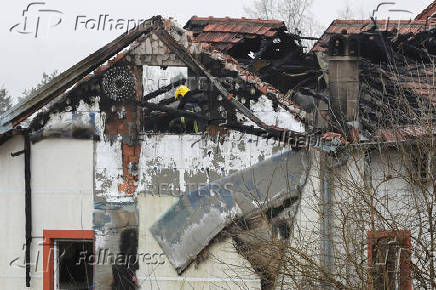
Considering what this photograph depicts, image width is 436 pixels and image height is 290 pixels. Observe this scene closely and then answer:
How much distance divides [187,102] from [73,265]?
3450 mm

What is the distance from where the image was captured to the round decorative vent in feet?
33.1

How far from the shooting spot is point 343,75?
10.8m

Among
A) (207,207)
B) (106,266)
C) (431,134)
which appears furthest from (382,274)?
(106,266)

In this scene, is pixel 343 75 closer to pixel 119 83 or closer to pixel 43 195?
pixel 119 83

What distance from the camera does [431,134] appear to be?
7574 mm

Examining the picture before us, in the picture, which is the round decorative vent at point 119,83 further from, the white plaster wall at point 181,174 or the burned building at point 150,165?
the white plaster wall at point 181,174

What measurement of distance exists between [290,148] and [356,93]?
1.57 meters

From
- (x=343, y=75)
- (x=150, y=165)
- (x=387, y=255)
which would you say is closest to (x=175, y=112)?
(x=150, y=165)

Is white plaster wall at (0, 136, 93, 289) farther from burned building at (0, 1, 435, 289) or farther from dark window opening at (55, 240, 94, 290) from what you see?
dark window opening at (55, 240, 94, 290)

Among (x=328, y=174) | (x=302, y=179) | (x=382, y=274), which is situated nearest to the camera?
(x=382, y=274)

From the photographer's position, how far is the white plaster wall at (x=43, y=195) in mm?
10148

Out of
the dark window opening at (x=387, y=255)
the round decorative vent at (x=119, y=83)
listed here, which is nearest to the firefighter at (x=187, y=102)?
the round decorative vent at (x=119, y=83)

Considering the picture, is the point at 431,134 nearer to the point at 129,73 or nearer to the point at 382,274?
the point at 382,274

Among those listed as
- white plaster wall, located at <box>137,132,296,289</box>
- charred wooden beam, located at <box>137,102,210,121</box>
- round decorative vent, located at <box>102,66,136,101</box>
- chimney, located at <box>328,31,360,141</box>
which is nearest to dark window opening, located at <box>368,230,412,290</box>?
white plaster wall, located at <box>137,132,296,289</box>
